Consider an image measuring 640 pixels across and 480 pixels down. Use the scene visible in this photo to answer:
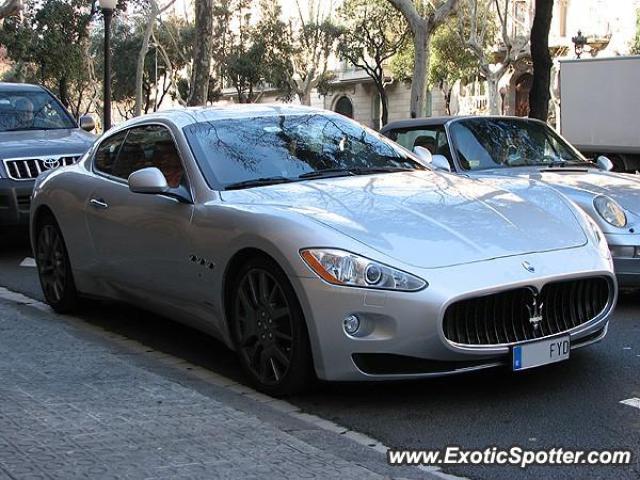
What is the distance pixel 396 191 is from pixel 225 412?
161 cm

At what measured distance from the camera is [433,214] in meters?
4.78

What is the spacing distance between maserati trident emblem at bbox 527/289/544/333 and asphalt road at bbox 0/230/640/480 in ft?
1.37

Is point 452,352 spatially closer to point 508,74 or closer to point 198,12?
point 198,12

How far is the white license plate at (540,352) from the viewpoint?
440 centimetres

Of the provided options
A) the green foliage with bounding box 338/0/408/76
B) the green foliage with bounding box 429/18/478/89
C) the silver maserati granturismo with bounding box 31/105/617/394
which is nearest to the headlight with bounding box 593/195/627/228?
the silver maserati granturismo with bounding box 31/105/617/394

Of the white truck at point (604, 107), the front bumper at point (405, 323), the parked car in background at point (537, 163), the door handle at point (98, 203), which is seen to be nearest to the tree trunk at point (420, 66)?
the white truck at point (604, 107)

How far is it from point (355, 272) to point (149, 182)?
5.43 ft

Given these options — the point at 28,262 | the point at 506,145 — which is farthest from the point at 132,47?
the point at 506,145

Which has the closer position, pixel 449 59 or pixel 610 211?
pixel 610 211

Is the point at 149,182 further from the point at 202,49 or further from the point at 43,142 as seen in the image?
the point at 202,49

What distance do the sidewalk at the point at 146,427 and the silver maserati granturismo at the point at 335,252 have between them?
0.35 m

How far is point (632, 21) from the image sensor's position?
130 feet

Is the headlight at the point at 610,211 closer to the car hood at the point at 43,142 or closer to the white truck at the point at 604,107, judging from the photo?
the car hood at the point at 43,142

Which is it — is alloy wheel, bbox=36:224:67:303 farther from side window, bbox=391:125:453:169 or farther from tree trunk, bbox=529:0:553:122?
tree trunk, bbox=529:0:553:122
